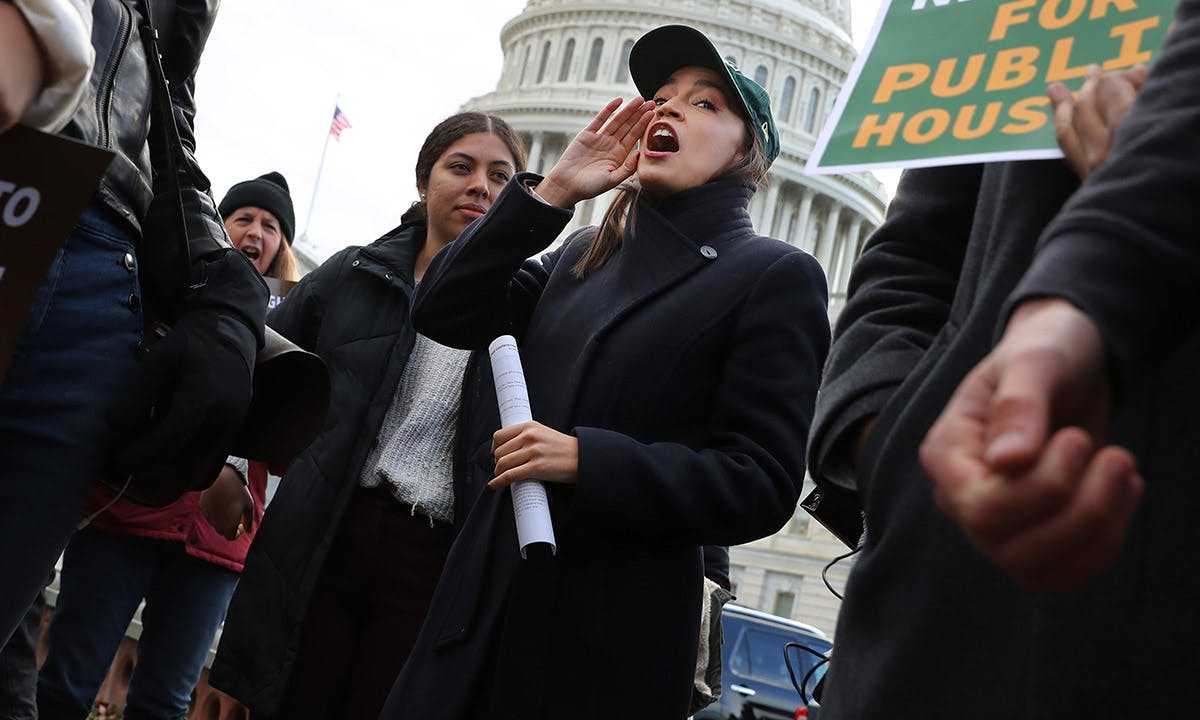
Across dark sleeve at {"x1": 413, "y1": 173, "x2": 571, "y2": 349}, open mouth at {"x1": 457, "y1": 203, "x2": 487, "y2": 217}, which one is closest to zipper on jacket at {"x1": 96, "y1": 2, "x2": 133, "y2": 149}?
dark sleeve at {"x1": 413, "y1": 173, "x2": 571, "y2": 349}

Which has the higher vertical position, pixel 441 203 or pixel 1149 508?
pixel 441 203

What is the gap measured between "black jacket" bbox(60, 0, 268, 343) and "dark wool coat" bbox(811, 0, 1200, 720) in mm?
1171

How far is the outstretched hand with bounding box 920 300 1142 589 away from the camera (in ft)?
2.40

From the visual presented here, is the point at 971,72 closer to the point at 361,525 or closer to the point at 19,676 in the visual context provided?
the point at 361,525

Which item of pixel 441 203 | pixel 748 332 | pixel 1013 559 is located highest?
pixel 441 203

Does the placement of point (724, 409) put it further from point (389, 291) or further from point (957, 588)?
point (389, 291)

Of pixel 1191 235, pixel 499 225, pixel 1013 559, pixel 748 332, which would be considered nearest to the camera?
pixel 1013 559

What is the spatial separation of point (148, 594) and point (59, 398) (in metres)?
2.22

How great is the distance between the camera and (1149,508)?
0.98 meters

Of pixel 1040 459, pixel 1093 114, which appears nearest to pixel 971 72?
pixel 1093 114

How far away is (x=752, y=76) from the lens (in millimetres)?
65000

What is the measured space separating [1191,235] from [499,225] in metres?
1.66

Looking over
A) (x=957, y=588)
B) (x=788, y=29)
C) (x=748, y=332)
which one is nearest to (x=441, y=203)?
(x=748, y=332)

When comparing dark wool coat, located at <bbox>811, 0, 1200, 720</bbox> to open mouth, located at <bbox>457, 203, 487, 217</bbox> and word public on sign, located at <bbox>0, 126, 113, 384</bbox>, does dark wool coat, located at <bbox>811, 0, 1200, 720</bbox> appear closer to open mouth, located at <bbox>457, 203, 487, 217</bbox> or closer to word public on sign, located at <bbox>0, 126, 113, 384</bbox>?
word public on sign, located at <bbox>0, 126, 113, 384</bbox>
